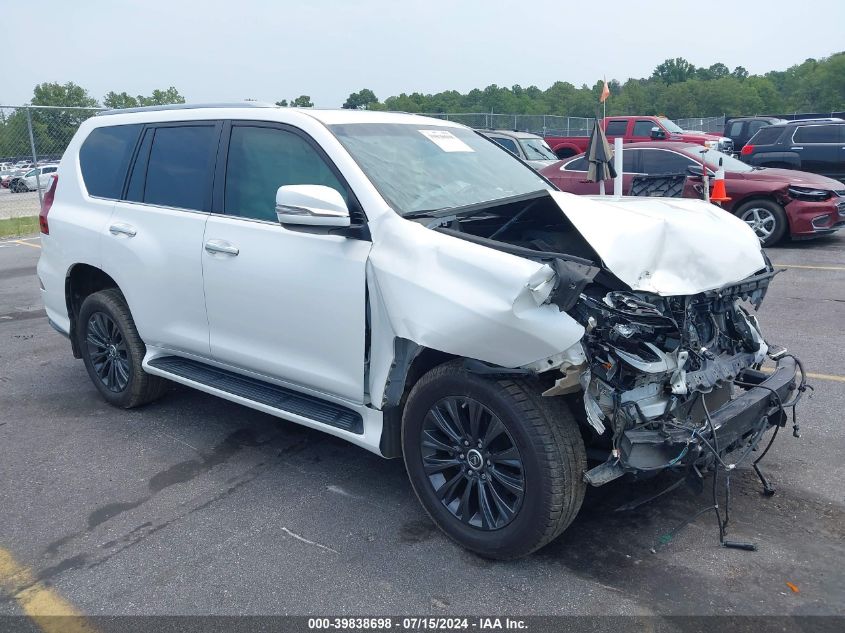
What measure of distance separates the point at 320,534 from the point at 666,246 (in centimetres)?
207

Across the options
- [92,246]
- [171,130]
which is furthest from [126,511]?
[171,130]

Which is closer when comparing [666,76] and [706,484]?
[706,484]

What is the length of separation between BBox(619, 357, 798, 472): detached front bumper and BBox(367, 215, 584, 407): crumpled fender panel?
1.50 ft

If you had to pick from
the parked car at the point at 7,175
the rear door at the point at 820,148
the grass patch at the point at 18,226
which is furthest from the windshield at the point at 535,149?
the parked car at the point at 7,175

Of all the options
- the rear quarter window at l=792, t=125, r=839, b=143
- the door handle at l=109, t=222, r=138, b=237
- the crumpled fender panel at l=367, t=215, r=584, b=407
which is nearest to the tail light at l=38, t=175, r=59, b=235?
the door handle at l=109, t=222, r=138, b=237

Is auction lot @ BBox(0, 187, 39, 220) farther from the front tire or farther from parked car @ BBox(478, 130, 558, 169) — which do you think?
the front tire

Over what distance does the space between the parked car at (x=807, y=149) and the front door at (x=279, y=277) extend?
14405 mm

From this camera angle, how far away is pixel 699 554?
3.33 metres

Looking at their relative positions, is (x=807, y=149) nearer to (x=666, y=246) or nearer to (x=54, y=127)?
(x=666, y=246)

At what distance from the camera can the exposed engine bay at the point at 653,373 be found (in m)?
3.03

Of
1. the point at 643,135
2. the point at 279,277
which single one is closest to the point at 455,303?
the point at 279,277

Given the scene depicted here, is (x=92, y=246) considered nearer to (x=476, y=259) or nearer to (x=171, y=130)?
(x=171, y=130)

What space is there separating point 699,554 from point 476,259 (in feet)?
5.34

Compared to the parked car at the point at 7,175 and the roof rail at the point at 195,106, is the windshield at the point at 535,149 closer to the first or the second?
the roof rail at the point at 195,106
